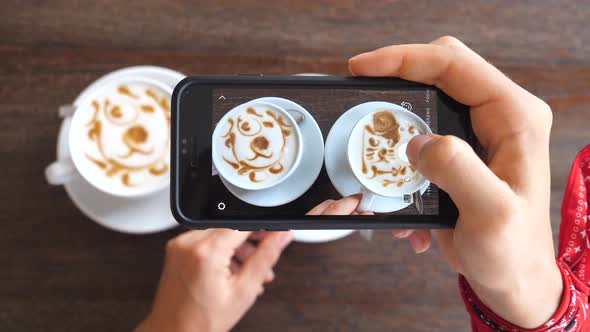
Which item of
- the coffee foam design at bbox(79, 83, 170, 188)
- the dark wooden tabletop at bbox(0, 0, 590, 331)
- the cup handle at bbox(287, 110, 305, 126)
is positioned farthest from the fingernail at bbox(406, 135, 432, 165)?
the coffee foam design at bbox(79, 83, 170, 188)

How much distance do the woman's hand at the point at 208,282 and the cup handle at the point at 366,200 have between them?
0.16 metres

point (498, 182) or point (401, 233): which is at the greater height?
point (498, 182)

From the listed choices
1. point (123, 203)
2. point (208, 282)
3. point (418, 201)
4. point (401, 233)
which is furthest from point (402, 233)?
point (123, 203)

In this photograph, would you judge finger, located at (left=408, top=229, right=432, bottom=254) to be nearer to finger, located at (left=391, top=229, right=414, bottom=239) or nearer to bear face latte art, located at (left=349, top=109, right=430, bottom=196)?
finger, located at (left=391, top=229, right=414, bottom=239)

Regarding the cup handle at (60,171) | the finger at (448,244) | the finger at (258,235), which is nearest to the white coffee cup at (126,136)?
the cup handle at (60,171)

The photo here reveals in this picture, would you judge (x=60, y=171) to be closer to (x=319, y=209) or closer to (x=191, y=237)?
(x=191, y=237)

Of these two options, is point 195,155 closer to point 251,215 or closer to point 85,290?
point 251,215

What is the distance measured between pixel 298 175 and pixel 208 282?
204 millimetres

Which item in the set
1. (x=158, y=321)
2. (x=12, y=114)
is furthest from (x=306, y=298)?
(x=12, y=114)

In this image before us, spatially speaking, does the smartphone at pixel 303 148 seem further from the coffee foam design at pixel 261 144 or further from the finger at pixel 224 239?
the finger at pixel 224 239

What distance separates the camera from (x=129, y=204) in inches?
22.2

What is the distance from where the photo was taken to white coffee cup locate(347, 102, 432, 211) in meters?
0.41

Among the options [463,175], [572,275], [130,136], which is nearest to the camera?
[463,175]

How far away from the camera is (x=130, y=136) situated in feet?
1.83
